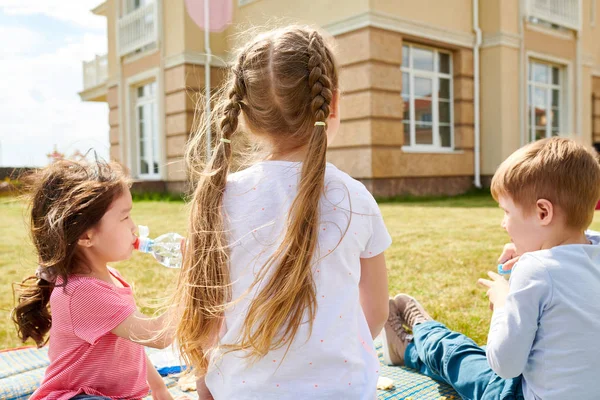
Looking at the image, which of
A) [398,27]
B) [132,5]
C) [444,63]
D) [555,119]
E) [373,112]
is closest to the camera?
[373,112]

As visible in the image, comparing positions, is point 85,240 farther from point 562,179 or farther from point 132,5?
point 132,5

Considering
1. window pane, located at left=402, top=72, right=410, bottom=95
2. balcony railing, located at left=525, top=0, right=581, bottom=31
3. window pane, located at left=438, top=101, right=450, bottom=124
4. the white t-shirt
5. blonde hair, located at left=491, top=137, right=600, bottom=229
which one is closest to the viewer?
the white t-shirt

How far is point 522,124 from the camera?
1012 centimetres

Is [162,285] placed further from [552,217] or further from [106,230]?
[552,217]

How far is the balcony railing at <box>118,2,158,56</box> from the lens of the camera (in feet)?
37.6

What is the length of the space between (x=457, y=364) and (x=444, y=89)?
854 centimetres

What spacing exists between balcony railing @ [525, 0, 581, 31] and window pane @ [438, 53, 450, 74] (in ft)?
5.84

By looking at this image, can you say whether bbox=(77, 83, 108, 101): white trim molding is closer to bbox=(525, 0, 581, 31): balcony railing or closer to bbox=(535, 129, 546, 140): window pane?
bbox=(525, 0, 581, 31): balcony railing

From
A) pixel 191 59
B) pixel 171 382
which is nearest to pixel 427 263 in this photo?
pixel 171 382

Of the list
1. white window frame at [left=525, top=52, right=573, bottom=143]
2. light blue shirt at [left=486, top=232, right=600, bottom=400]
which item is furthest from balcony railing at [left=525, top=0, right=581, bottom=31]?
light blue shirt at [left=486, top=232, right=600, bottom=400]

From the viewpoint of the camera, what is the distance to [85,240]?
1621 millimetres

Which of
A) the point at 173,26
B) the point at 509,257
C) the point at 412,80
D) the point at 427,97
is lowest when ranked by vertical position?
the point at 509,257

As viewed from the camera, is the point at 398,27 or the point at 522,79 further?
the point at 522,79

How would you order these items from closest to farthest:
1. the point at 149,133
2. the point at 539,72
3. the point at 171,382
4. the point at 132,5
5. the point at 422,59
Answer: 1. the point at 171,382
2. the point at 422,59
3. the point at 539,72
4. the point at 149,133
5. the point at 132,5
